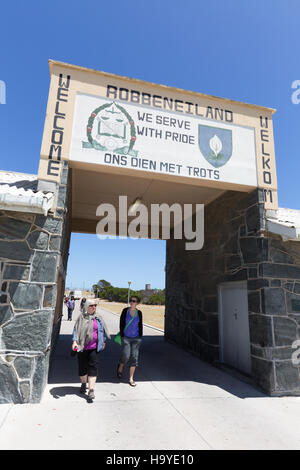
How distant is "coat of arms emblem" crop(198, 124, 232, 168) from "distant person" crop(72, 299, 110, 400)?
3.82 m

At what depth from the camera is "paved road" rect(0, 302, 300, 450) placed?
322cm

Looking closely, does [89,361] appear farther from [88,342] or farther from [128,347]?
[128,347]

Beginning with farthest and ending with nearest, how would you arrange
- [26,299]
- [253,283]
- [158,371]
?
[158,371] < [253,283] < [26,299]

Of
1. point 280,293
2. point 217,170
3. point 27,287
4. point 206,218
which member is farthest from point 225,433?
point 206,218

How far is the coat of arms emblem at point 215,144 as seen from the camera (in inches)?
233

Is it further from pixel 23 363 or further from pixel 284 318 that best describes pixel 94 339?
pixel 284 318

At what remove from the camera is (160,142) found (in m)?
5.69

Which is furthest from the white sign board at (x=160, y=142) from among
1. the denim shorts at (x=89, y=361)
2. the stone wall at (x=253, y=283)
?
the denim shorts at (x=89, y=361)

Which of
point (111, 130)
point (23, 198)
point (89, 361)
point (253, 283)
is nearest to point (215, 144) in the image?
point (111, 130)

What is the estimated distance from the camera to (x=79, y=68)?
5.50 m

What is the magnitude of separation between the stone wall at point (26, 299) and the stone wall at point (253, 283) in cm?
395

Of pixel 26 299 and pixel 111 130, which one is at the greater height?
pixel 111 130

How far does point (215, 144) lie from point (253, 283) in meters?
3.07

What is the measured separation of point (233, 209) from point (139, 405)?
15.5 ft
